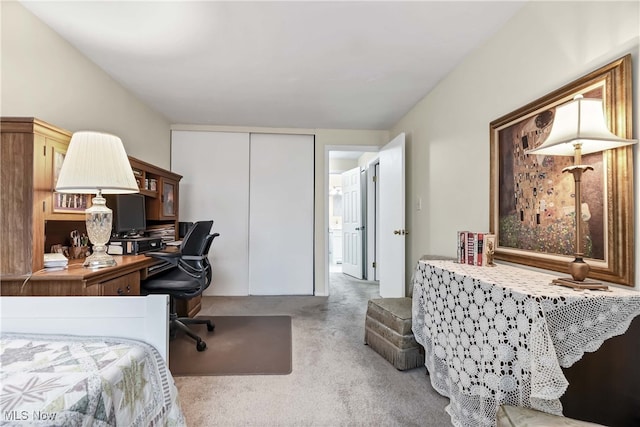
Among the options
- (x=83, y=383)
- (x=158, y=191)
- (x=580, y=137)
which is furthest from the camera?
(x=158, y=191)

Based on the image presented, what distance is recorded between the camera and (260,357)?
7.43 ft

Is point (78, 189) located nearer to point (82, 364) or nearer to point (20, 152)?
point (20, 152)

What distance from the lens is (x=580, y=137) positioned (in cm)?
111

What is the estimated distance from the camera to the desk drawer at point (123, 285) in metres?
1.70

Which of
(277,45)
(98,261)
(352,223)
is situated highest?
(277,45)

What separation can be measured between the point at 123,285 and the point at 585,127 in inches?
98.5

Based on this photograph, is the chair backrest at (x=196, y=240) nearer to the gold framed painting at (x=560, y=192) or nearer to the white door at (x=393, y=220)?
the white door at (x=393, y=220)

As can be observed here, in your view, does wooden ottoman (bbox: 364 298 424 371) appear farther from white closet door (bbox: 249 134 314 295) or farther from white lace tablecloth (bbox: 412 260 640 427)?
white closet door (bbox: 249 134 314 295)

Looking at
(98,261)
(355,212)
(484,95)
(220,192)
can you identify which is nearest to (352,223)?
(355,212)

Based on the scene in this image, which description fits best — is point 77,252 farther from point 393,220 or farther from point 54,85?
point 393,220

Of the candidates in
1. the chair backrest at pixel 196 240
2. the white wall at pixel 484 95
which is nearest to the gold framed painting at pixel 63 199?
the chair backrest at pixel 196 240

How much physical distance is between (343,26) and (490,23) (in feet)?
3.01

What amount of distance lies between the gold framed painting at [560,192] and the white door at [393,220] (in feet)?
4.52

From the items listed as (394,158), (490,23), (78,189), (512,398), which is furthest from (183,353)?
(490,23)
